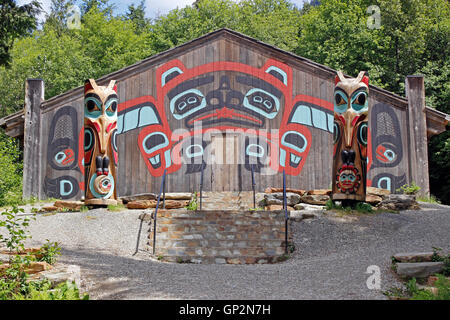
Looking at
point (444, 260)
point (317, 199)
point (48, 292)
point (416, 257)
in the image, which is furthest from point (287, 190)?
point (48, 292)

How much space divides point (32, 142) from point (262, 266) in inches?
439

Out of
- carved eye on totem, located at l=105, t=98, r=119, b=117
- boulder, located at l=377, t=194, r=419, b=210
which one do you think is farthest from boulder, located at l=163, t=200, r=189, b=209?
boulder, located at l=377, t=194, r=419, b=210

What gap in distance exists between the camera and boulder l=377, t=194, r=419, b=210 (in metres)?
13.8

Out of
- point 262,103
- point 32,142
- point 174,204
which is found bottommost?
point 174,204

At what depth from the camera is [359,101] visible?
13547 mm

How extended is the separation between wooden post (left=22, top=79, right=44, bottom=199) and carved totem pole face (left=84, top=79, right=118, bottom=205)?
4.73 metres

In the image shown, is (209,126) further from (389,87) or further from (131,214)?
(389,87)

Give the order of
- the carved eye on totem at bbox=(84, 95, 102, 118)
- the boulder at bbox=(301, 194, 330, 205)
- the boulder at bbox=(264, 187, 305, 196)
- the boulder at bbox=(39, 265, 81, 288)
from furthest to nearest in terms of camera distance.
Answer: the boulder at bbox=(264, 187, 305, 196)
the boulder at bbox=(301, 194, 330, 205)
the carved eye on totem at bbox=(84, 95, 102, 118)
the boulder at bbox=(39, 265, 81, 288)

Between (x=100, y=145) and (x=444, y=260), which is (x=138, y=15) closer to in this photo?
(x=100, y=145)

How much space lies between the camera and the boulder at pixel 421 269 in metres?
7.81

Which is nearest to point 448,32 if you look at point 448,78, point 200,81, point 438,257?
point 448,78

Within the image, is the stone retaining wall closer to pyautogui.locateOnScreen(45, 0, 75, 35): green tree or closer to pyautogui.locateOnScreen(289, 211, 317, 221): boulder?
pyautogui.locateOnScreen(289, 211, 317, 221): boulder

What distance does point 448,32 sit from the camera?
91.0 ft
